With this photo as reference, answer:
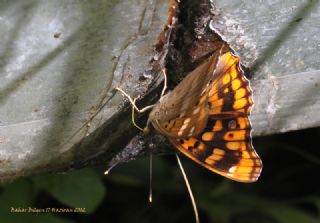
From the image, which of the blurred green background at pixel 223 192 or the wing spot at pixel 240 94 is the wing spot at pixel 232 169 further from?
the blurred green background at pixel 223 192

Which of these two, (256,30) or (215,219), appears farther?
(215,219)

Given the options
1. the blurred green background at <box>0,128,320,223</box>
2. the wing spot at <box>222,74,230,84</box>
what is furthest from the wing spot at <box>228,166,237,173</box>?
the blurred green background at <box>0,128,320,223</box>

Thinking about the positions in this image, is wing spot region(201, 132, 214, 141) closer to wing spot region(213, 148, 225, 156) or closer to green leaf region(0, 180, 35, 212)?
wing spot region(213, 148, 225, 156)

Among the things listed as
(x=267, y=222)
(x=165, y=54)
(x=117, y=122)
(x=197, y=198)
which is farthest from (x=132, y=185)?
(x=165, y=54)

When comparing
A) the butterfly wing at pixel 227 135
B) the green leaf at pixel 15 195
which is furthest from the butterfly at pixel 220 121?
the green leaf at pixel 15 195

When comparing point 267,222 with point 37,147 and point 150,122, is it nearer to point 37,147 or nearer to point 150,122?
point 150,122

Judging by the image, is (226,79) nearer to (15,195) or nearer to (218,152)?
(218,152)

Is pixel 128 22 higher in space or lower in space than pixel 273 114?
higher

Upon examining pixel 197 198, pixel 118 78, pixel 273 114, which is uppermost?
pixel 118 78
